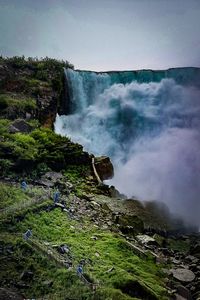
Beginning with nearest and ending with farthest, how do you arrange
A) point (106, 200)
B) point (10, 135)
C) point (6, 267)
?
1. point (6, 267)
2. point (106, 200)
3. point (10, 135)

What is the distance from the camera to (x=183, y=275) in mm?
11453

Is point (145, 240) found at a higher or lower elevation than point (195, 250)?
higher

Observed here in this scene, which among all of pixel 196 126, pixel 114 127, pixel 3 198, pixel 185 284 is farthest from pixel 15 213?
pixel 196 126

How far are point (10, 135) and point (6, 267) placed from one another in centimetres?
842

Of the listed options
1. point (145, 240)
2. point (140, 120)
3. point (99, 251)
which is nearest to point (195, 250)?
point (145, 240)

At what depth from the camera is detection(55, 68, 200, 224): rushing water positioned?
22250mm

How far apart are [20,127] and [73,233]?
7889 millimetres

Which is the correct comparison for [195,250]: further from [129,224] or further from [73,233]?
[73,233]

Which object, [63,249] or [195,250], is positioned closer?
[63,249]

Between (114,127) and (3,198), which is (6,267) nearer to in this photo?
(3,198)

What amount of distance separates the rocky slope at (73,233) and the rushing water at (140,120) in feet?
11.0

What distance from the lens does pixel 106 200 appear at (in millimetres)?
15445

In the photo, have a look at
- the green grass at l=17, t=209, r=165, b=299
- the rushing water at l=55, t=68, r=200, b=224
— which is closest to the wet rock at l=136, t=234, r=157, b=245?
the green grass at l=17, t=209, r=165, b=299

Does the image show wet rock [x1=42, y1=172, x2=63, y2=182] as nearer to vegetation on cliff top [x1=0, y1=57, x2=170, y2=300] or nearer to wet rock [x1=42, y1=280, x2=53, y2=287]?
vegetation on cliff top [x1=0, y1=57, x2=170, y2=300]
